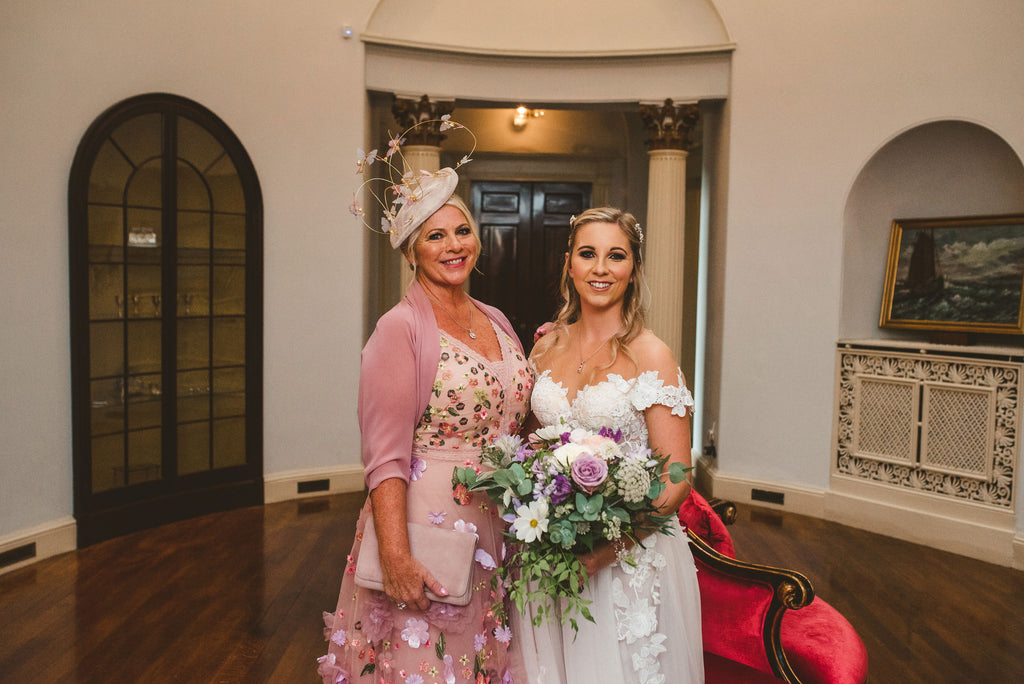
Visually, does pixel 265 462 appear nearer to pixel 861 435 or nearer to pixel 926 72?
pixel 861 435

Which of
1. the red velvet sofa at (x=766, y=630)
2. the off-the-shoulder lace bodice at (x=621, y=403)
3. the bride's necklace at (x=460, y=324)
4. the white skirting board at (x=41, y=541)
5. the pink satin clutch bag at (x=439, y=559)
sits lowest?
the white skirting board at (x=41, y=541)

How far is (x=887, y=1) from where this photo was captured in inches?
209

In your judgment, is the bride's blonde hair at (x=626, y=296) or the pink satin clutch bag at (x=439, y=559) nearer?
the pink satin clutch bag at (x=439, y=559)

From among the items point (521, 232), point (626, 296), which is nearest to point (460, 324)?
point (626, 296)

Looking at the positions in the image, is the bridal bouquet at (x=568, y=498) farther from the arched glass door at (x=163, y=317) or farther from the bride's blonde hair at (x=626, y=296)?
the arched glass door at (x=163, y=317)

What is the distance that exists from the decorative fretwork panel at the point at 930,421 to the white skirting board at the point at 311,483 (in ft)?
13.1

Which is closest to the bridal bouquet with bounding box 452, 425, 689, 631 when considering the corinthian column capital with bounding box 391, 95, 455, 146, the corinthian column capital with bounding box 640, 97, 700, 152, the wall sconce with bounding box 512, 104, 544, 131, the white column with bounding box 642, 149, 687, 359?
the white column with bounding box 642, 149, 687, 359

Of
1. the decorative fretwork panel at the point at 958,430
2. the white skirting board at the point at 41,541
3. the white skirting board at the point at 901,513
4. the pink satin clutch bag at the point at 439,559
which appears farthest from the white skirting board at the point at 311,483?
the decorative fretwork panel at the point at 958,430

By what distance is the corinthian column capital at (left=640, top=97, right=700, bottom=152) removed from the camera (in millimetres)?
6398

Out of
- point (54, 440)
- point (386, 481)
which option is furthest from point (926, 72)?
point (54, 440)

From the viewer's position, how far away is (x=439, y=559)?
1912mm

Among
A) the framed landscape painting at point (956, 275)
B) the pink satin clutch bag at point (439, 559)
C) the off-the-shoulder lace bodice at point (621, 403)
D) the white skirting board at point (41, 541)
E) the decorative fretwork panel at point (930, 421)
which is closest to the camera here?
the pink satin clutch bag at point (439, 559)

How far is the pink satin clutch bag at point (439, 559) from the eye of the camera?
1.89m

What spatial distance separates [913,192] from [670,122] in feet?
6.69
